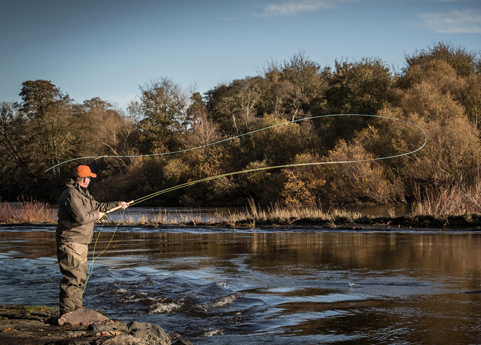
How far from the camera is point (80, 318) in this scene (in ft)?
25.3

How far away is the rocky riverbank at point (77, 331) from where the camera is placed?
260 inches

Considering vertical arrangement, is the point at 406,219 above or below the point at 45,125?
below

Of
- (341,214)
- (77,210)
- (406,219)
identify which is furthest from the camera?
(341,214)

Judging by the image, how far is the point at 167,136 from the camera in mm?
64250

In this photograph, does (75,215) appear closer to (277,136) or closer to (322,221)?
(322,221)

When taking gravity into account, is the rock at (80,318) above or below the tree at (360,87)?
below

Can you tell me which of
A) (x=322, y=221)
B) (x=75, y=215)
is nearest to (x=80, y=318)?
(x=75, y=215)

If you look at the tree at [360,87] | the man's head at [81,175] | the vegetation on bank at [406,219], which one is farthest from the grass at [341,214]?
the tree at [360,87]

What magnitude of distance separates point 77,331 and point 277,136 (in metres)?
47.8

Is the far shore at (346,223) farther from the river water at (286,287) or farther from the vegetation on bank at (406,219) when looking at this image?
the river water at (286,287)

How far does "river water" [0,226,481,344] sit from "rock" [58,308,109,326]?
1104 millimetres

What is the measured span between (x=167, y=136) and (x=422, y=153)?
31.4 metres

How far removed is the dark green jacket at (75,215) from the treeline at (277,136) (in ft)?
94.5

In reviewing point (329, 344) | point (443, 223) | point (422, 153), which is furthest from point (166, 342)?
point (422, 153)
